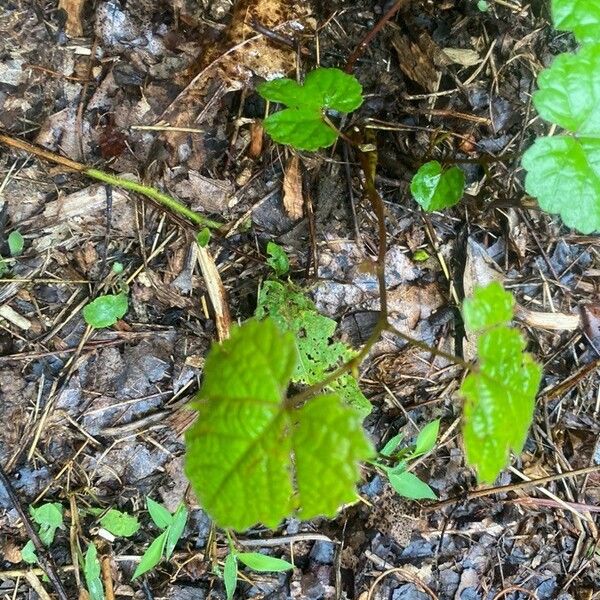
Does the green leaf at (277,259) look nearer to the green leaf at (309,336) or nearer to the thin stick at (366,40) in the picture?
the green leaf at (309,336)

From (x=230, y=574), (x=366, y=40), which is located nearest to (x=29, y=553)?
A: (x=230, y=574)

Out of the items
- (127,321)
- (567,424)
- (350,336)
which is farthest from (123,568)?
(567,424)

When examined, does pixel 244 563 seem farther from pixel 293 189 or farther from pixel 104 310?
pixel 293 189

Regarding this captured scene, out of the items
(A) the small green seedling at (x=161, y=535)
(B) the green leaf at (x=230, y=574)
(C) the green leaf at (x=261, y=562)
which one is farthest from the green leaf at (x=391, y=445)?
(A) the small green seedling at (x=161, y=535)

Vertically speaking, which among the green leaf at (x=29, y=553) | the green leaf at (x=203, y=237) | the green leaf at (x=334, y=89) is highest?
the green leaf at (x=334, y=89)

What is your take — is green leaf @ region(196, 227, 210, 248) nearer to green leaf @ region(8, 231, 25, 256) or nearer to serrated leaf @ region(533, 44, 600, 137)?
green leaf @ region(8, 231, 25, 256)
